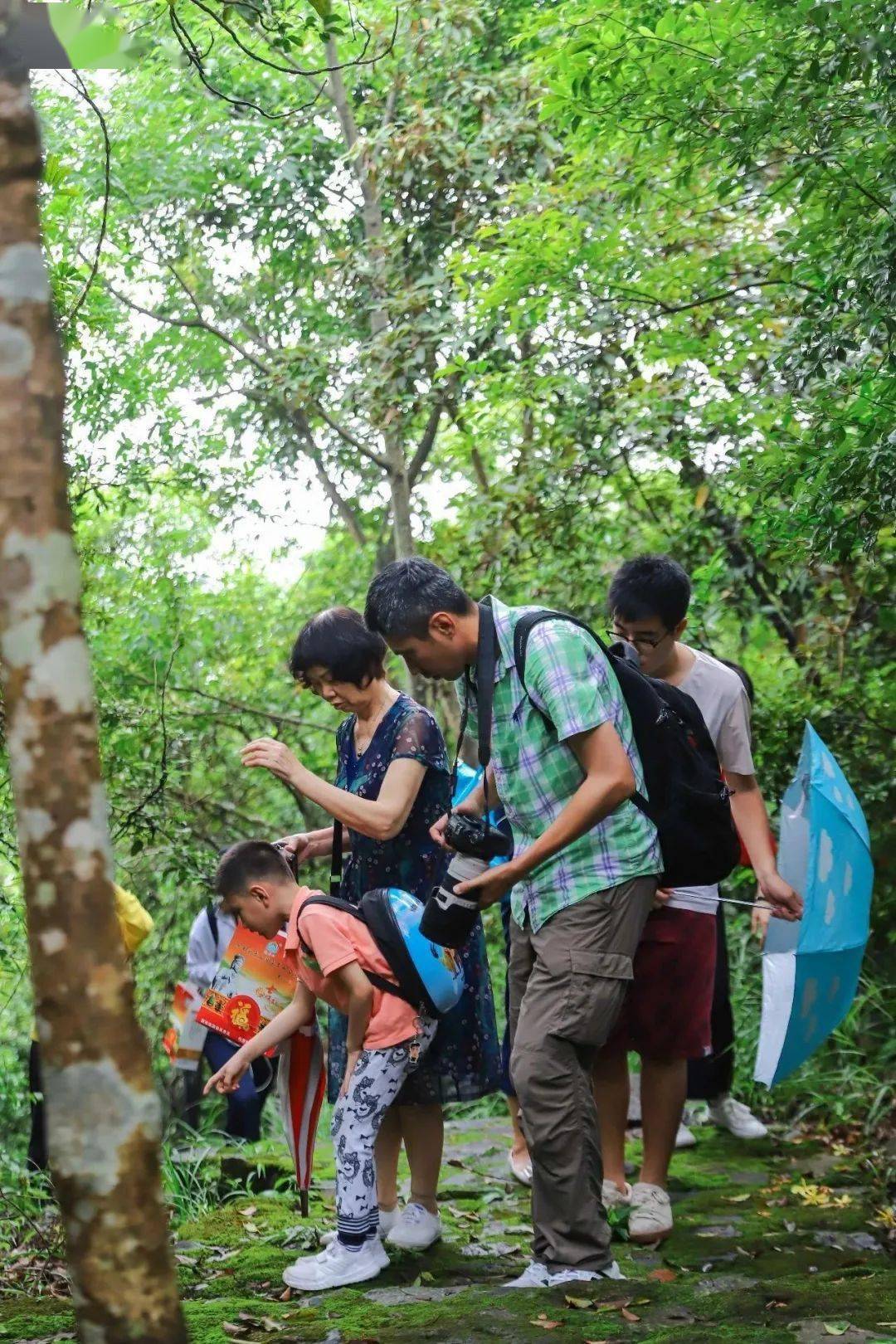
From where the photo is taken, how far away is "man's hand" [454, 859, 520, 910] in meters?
3.56

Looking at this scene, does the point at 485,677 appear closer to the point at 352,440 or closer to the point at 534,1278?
the point at 534,1278

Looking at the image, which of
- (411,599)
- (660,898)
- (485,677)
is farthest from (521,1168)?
(411,599)

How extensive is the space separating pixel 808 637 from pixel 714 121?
149 inches

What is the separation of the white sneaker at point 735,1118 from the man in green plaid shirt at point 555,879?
2.56m

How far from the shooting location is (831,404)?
4.80 meters

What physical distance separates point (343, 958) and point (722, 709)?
1.49m

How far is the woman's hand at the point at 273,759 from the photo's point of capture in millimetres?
3779

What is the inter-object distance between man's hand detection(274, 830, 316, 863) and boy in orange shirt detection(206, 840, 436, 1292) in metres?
0.45

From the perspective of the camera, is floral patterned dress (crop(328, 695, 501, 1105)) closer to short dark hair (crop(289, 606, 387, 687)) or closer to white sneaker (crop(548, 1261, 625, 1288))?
short dark hair (crop(289, 606, 387, 687))

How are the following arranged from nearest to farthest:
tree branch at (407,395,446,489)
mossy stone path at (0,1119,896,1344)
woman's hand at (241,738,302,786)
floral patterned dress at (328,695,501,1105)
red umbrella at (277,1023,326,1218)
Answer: mossy stone path at (0,1119,896,1344)
woman's hand at (241,738,302,786)
floral patterned dress at (328,695,501,1105)
red umbrella at (277,1023,326,1218)
tree branch at (407,395,446,489)

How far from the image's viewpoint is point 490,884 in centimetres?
359

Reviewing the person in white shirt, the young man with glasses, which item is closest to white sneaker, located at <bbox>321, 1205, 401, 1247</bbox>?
the young man with glasses

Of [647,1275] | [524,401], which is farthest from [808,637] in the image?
[647,1275]

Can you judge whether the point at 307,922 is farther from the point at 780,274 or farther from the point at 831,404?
the point at 780,274
